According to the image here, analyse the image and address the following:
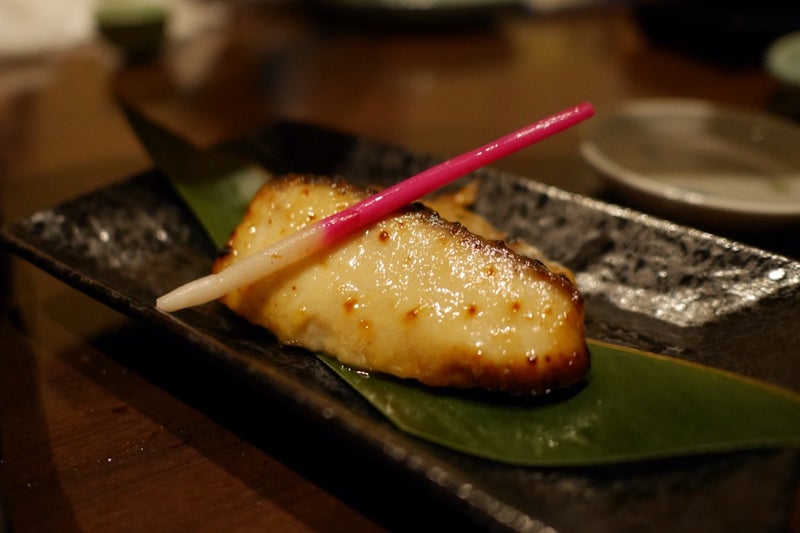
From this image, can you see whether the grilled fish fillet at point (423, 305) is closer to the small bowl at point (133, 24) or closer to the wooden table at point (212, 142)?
the wooden table at point (212, 142)

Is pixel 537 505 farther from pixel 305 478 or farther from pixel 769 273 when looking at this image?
pixel 769 273

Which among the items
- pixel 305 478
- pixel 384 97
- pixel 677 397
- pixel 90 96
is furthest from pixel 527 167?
pixel 90 96

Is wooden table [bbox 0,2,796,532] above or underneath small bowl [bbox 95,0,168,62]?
underneath

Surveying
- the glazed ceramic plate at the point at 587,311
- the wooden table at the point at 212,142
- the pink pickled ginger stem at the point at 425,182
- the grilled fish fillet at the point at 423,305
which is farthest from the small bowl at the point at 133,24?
the pink pickled ginger stem at the point at 425,182

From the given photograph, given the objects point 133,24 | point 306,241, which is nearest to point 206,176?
point 306,241

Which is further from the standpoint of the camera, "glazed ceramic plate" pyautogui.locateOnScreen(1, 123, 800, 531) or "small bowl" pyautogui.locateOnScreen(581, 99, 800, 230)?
"small bowl" pyautogui.locateOnScreen(581, 99, 800, 230)

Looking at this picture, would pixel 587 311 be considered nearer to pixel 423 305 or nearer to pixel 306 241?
pixel 423 305

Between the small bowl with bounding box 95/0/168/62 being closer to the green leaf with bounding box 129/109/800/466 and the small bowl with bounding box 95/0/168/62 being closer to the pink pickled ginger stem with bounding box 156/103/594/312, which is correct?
the pink pickled ginger stem with bounding box 156/103/594/312

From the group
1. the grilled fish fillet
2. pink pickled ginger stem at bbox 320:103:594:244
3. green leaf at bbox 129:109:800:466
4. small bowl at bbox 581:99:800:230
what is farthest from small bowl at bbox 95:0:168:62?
green leaf at bbox 129:109:800:466
